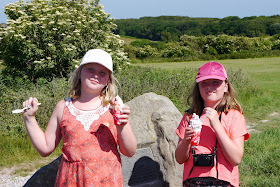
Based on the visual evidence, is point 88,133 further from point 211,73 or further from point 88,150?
point 211,73

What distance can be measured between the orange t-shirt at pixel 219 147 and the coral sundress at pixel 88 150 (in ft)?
1.88

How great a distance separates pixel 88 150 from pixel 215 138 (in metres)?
0.90

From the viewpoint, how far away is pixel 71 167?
209cm

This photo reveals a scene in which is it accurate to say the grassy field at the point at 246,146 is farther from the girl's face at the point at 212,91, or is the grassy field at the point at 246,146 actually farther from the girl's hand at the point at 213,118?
the girl's hand at the point at 213,118

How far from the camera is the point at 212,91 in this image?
2242 millimetres

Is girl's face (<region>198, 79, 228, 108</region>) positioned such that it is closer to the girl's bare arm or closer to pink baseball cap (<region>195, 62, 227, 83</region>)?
pink baseball cap (<region>195, 62, 227, 83</region>)

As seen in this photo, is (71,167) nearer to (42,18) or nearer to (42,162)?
(42,162)

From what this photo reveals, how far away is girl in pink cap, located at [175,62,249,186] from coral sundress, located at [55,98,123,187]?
1.65 feet

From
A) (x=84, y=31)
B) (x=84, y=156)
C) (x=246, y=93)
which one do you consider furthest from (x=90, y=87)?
(x=246, y=93)

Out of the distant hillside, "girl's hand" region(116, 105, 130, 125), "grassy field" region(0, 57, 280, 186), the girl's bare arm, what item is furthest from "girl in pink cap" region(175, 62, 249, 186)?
the distant hillside

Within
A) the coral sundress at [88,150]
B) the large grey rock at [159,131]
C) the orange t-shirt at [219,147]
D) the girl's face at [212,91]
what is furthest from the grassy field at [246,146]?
the coral sundress at [88,150]

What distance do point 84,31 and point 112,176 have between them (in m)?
7.30

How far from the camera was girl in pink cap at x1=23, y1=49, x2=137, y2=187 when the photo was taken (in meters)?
2.08

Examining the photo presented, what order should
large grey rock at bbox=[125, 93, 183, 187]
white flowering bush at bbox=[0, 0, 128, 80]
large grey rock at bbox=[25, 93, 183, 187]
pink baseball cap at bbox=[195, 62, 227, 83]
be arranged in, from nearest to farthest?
pink baseball cap at bbox=[195, 62, 227, 83]
large grey rock at bbox=[25, 93, 183, 187]
large grey rock at bbox=[125, 93, 183, 187]
white flowering bush at bbox=[0, 0, 128, 80]
